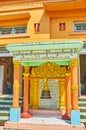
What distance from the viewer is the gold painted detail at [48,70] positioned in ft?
29.9

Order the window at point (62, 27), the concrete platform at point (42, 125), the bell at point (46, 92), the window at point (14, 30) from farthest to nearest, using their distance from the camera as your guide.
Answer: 1. the window at point (14, 30)
2. the window at point (62, 27)
3. the bell at point (46, 92)
4. the concrete platform at point (42, 125)

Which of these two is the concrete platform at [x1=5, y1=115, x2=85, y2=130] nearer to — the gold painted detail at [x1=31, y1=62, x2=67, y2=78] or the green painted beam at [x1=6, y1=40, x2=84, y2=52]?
the gold painted detail at [x1=31, y1=62, x2=67, y2=78]

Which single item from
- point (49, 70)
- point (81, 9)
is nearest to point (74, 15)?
point (81, 9)

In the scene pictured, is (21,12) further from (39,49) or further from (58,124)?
(58,124)

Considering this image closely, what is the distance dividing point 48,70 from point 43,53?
1800 mm

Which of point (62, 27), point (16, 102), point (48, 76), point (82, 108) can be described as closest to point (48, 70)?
point (48, 76)

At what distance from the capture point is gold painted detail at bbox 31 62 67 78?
29.9 feet

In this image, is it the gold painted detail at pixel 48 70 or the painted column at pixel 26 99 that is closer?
the painted column at pixel 26 99

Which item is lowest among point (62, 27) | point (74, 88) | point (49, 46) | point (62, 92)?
point (62, 92)

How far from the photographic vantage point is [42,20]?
37.2ft

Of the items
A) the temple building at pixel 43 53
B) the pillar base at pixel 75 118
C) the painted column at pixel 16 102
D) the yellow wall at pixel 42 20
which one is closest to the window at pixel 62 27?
the temple building at pixel 43 53

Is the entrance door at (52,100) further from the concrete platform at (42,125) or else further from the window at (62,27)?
the window at (62,27)

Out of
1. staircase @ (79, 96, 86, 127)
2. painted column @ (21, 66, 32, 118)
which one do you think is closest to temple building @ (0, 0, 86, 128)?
painted column @ (21, 66, 32, 118)

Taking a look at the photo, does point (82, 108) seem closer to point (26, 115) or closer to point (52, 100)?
point (52, 100)
